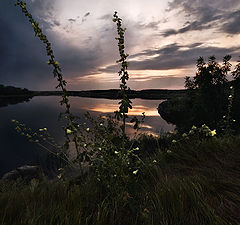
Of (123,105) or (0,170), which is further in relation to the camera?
(0,170)

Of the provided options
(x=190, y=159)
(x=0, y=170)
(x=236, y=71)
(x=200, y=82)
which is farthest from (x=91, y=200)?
(x=236, y=71)

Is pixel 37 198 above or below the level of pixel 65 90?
below

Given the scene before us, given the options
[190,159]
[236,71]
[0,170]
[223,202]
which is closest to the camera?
[223,202]

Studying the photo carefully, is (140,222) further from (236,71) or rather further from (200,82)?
(236,71)

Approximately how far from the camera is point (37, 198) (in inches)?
88.7

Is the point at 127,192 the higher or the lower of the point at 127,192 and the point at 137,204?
the higher

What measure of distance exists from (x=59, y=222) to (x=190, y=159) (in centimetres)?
300

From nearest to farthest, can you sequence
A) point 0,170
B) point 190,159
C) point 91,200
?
1. point 91,200
2. point 190,159
3. point 0,170

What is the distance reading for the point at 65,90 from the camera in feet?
8.74

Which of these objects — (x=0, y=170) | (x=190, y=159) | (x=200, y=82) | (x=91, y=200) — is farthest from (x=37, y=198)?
(x=0, y=170)

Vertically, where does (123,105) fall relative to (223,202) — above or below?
above

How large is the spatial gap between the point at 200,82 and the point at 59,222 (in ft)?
28.4

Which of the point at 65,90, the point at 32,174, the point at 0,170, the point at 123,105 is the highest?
the point at 65,90

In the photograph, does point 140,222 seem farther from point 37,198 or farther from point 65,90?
point 65,90
